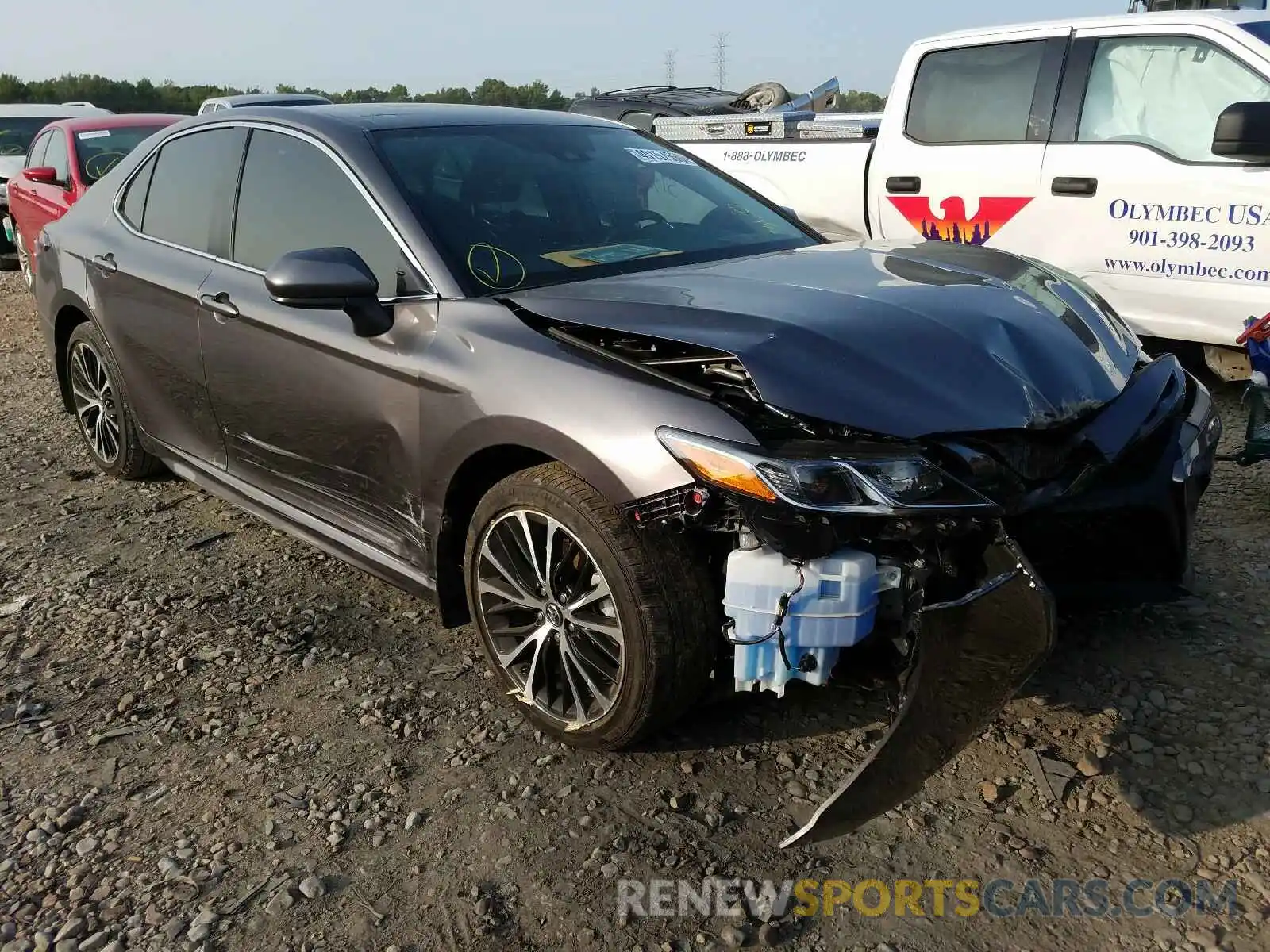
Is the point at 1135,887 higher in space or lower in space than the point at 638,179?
lower

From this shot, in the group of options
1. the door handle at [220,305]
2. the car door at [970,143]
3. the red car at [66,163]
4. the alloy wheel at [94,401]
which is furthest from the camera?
the red car at [66,163]

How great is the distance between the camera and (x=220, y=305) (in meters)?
3.65

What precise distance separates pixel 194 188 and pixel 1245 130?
14.8 feet

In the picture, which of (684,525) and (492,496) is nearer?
(684,525)

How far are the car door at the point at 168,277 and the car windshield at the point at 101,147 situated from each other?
5.22 m

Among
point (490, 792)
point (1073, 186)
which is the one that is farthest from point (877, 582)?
point (1073, 186)

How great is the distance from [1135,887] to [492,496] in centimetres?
174

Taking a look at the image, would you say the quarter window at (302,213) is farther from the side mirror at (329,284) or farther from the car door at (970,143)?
the car door at (970,143)

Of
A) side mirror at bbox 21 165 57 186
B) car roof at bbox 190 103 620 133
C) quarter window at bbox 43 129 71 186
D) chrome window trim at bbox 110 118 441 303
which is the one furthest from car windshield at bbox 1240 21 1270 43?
side mirror at bbox 21 165 57 186

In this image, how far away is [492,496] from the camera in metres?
2.78

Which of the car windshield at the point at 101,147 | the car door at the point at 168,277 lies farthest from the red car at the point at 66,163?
the car door at the point at 168,277

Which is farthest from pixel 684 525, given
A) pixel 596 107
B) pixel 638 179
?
pixel 596 107

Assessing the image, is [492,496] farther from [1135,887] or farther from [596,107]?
[596,107]

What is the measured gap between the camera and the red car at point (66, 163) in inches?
352
